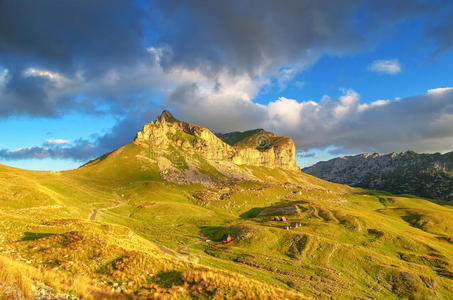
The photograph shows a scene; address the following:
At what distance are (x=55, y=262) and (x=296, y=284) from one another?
41.2 m

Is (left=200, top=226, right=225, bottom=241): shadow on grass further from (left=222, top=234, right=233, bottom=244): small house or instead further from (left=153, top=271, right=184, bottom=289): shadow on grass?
(left=153, top=271, right=184, bottom=289): shadow on grass

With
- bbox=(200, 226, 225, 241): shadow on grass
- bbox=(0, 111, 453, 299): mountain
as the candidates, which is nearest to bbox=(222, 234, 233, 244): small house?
bbox=(0, 111, 453, 299): mountain

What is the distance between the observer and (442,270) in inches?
2443

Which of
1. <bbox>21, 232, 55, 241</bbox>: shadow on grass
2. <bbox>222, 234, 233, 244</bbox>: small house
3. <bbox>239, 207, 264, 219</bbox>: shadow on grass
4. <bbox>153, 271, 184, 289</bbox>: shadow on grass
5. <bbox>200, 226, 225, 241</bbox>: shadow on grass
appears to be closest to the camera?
<bbox>153, 271, 184, 289</bbox>: shadow on grass

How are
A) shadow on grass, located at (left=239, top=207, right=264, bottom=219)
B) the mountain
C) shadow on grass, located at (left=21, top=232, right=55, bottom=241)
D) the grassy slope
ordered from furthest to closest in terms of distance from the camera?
1. shadow on grass, located at (left=239, top=207, right=264, bottom=219)
2. shadow on grass, located at (left=21, top=232, right=55, bottom=241)
3. the grassy slope
4. the mountain

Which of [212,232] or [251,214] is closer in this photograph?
[212,232]

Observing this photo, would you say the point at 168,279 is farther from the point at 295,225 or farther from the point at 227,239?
the point at 295,225

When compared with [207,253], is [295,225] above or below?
above

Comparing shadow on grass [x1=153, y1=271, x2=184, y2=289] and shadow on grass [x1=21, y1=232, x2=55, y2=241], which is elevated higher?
shadow on grass [x1=21, y1=232, x2=55, y2=241]

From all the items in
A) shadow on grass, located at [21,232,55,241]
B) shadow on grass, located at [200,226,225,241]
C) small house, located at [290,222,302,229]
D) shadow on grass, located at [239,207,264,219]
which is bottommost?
shadow on grass, located at [239,207,264,219]

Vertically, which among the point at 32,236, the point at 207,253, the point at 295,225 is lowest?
the point at 207,253

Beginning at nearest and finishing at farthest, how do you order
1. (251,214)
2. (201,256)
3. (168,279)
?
(168,279) → (201,256) → (251,214)

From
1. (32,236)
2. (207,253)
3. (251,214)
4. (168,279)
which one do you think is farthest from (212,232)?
(168,279)

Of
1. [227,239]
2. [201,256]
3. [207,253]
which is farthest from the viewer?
[227,239]
